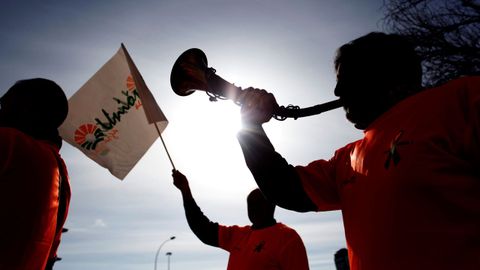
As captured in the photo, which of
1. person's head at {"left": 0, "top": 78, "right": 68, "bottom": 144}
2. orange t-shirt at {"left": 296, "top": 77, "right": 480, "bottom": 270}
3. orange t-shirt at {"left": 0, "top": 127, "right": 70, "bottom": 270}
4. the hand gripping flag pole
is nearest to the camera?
orange t-shirt at {"left": 296, "top": 77, "right": 480, "bottom": 270}

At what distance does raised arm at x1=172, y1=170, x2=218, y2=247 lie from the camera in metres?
4.20

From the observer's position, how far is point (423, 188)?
1.15 meters

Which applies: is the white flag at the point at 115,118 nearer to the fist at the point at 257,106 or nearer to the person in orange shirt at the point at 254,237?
the person in orange shirt at the point at 254,237

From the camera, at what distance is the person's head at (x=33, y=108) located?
1.90 metres

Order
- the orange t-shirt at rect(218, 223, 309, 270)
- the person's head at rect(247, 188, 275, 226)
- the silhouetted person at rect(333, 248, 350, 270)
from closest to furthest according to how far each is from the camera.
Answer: the orange t-shirt at rect(218, 223, 309, 270), the person's head at rect(247, 188, 275, 226), the silhouetted person at rect(333, 248, 350, 270)

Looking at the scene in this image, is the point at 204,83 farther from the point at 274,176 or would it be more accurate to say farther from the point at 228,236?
the point at 228,236

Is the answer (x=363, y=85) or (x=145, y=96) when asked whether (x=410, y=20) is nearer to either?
(x=145, y=96)

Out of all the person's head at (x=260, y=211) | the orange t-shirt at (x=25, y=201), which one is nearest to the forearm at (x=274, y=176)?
the orange t-shirt at (x=25, y=201)

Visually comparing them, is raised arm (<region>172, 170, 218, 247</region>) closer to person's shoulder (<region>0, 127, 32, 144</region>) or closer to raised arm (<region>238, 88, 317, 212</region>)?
raised arm (<region>238, 88, 317, 212</region>)

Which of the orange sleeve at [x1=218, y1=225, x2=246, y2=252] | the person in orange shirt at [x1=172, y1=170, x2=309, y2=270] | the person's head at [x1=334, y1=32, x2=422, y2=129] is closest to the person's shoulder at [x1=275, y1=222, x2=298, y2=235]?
the person in orange shirt at [x1=172, y1=170, x2=309, y2=270]

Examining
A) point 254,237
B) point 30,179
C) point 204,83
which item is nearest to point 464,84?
point 204,83

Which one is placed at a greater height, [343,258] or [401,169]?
[401,169]

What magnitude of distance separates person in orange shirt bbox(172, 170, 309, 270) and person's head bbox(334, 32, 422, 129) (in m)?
2.22

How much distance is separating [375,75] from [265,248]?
258 cm
